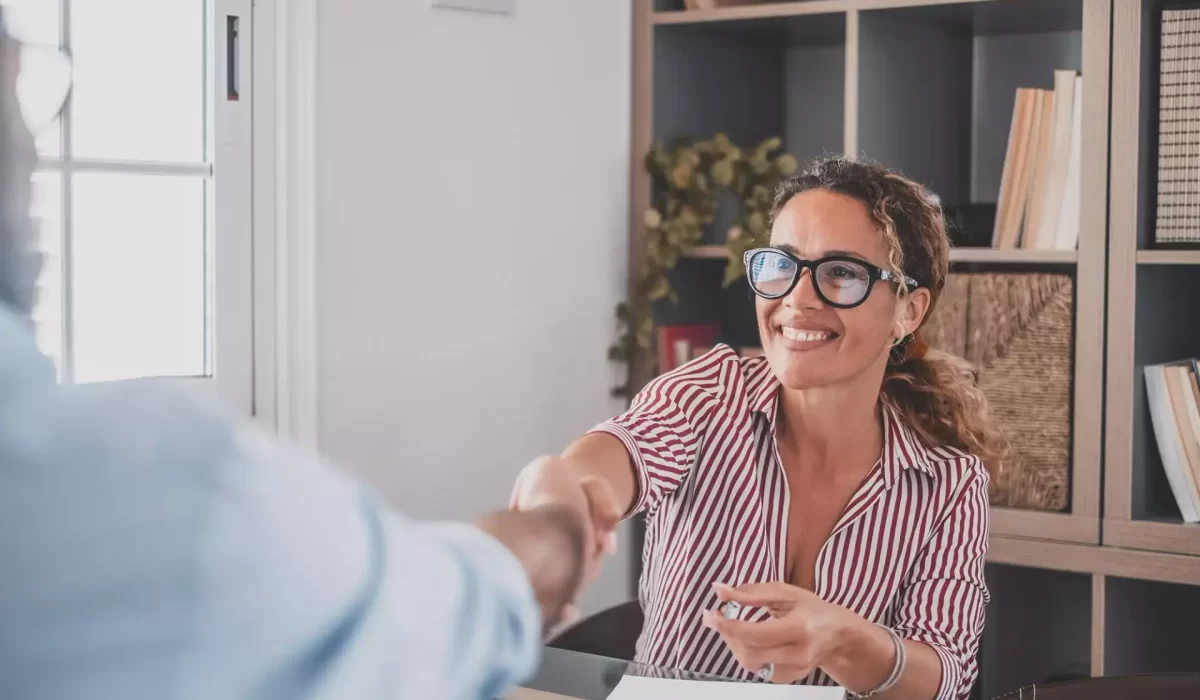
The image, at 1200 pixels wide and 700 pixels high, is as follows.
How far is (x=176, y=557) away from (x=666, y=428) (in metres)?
1.28

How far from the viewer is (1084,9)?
8.12 ft

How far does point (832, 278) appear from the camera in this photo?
171cm

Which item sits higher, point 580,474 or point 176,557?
point 176,557

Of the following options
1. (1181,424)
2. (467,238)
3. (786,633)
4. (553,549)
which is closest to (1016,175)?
(1181,424)

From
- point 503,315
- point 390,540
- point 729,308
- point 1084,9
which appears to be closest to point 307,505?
point 390,540

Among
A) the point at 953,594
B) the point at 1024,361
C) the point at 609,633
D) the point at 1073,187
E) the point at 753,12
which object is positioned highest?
the point at 753,12

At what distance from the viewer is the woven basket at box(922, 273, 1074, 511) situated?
2.52 metres

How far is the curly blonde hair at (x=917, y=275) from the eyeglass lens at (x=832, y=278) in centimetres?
6

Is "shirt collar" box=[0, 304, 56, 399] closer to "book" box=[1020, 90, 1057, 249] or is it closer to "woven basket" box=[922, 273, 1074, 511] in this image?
"woven basket" box=[922, 273, 1074, 511]

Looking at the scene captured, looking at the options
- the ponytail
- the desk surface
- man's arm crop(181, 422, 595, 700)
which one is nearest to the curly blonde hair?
the ponytail

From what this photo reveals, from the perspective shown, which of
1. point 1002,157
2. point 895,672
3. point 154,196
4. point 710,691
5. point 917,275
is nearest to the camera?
point 710,691

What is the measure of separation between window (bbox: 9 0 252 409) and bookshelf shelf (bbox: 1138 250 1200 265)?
1711 millimetres

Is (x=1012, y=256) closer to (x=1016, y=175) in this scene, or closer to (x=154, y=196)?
(x=1016, y=175)

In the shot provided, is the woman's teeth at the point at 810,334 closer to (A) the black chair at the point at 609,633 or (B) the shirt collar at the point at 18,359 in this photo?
(A) the black chair at the point at 609,633
